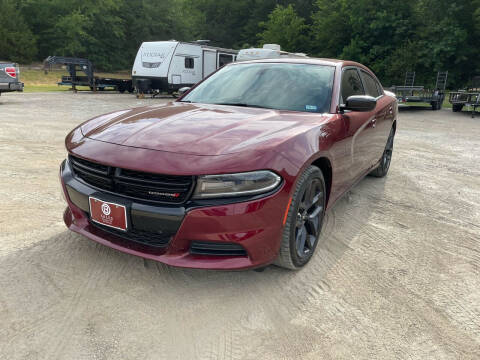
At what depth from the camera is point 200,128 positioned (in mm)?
2475

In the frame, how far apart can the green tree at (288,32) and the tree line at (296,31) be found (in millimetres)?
116

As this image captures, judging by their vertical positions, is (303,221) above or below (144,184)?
below

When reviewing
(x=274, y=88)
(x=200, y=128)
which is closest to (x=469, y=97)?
(x=274, y=88)

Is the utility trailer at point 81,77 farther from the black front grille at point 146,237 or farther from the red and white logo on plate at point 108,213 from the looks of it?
the black front grille at point 146,237

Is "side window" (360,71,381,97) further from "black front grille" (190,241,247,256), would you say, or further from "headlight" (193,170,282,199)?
"black front grille" (190,241,247,256)

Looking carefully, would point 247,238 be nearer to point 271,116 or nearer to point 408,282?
point 271,116

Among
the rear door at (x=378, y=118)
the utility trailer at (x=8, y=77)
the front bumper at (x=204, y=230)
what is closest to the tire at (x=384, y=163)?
the rear door at (x=378, y=118)

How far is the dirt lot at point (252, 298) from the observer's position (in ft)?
6.36

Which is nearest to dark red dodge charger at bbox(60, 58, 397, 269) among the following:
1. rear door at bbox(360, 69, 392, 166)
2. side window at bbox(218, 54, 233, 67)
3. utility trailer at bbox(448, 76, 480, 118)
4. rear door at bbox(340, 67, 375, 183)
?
rear door at bbox(340, 67, 375, 183)

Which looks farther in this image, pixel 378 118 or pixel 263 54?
pixel 263 54

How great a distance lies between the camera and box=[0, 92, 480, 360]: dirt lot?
1.94 metres

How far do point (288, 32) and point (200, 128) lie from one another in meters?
45.6

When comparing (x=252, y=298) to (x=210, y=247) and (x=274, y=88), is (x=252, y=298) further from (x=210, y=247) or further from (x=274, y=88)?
(x=274, y=88)

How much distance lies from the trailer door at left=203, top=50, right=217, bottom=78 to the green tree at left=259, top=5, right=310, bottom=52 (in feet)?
86.9
